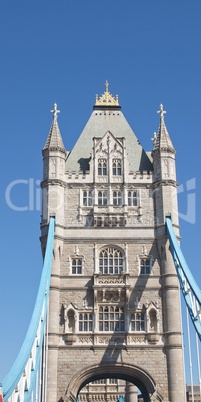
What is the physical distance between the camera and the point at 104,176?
3906cm

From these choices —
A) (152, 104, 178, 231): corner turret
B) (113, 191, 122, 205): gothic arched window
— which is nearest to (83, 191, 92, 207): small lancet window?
(113, 191, 122, 205): gothic arched window

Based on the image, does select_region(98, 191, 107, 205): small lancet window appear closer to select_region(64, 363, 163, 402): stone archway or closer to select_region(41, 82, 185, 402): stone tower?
select_region(41, 82, 185, 402): stone tower

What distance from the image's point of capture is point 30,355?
2719 cm

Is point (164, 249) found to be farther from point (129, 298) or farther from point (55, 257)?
point (55, 257)

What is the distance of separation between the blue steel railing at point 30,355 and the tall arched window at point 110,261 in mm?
3456

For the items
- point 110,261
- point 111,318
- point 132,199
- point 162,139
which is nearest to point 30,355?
point 111,318

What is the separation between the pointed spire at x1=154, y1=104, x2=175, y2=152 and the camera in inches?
1544

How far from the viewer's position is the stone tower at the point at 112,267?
34.1 meters

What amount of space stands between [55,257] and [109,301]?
160 inches

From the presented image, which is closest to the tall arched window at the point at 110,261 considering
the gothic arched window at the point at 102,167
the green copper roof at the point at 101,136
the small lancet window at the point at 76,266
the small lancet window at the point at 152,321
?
the small lancet window at the point at 76,266

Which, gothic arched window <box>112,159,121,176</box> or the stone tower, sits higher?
gothic arched window <box>112,159,121,176</box>

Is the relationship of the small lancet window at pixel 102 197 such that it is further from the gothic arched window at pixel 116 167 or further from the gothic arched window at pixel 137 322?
the gothic arched window at pixel 137 322

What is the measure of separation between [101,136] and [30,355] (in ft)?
60.7

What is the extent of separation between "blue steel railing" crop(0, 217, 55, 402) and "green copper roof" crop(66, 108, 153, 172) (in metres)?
7.56
